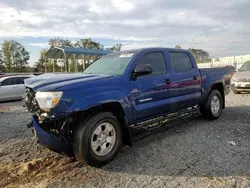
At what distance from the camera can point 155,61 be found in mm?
4648

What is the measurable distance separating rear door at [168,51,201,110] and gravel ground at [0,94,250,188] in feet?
2.44

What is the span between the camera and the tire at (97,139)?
3248 mm

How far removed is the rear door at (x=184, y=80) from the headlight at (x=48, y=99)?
2566 mm

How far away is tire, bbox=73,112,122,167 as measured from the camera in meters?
3.25

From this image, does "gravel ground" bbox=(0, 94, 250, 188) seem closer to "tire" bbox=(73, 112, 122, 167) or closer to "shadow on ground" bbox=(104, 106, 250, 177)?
"shadow on ground" bbox=(104, 106, 250, 177)

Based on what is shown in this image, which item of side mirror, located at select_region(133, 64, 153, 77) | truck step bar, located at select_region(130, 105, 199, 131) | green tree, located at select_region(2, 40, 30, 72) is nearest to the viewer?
side mirror, located at select_region(133, 64, 153, 77)

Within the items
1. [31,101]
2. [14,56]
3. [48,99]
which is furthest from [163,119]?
[14,56]

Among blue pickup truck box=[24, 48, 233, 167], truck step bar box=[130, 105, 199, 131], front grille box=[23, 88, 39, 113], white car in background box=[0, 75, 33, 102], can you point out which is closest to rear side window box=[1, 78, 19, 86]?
white car in background box=[0, 75, 33, 102]

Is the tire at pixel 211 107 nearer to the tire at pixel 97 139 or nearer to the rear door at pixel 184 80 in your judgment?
the rear door at pixel 184 80

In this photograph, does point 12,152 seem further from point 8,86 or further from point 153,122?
point 8,86

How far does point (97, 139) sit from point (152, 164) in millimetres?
927

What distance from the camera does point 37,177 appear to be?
321 centimetres

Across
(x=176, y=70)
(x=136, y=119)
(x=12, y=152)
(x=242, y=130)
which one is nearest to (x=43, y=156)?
(x=12, y=152)

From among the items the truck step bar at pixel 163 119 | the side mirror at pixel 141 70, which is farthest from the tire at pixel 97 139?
the side mirror at pixel 141 70
